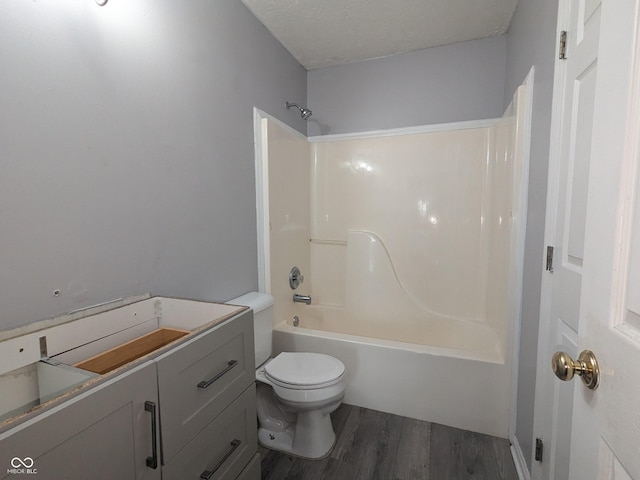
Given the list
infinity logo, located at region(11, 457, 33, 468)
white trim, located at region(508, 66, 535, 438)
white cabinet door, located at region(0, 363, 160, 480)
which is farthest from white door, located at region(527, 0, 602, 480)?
infinity logo, located at region(11, 457, 33, 468)

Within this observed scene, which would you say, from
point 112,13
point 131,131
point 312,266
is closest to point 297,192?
point 312,266

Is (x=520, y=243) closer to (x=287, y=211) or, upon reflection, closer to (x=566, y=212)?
(x=566, y=212)

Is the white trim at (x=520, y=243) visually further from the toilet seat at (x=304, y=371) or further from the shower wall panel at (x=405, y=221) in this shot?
the toilet seat at (x=304, y=371)

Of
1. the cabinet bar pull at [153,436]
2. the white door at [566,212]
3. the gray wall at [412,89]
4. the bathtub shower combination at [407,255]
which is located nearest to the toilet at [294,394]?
the bathtub shower combination at [407,255]

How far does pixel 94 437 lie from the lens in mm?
619

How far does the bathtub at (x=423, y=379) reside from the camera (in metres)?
1.64

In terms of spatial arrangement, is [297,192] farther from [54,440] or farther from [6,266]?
[54,440]

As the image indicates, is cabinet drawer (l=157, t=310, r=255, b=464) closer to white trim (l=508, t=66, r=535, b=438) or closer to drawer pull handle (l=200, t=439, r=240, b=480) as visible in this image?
drawer pull handle (l=200, t=439, r=240, b=480)

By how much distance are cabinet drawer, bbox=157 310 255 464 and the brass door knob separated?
0.90 meters

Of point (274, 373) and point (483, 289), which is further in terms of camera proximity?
point (483, 289)

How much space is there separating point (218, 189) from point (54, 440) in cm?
123

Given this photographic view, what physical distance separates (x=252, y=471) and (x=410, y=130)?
236 centimetres

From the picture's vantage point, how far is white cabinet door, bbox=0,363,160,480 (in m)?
0.51

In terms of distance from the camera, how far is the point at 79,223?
976mm
